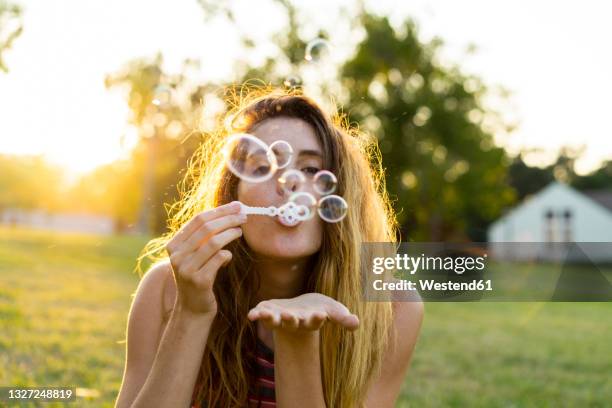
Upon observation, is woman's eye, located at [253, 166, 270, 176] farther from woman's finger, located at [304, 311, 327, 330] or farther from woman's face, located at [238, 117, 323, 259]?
woman's finger, located at [304, 311, 327, 330]

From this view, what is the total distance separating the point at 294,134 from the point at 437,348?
3.87 meters

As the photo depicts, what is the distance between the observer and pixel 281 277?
2133 mm

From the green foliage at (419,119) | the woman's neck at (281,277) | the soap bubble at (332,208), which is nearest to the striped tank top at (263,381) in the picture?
the woman's neck at (281,277)

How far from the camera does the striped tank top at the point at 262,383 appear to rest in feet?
6.82

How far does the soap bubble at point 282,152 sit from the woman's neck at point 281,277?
0.30 m

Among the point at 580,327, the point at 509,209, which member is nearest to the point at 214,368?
the point at 580,327

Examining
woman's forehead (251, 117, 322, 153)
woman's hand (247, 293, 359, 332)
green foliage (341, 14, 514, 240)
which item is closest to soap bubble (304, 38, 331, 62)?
woman's forehead (251, 117, 322, 153)

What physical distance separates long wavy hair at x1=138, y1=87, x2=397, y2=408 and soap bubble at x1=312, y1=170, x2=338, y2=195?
2cm

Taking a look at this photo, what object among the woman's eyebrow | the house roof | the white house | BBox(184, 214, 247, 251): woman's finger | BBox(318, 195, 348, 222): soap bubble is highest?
the house roof

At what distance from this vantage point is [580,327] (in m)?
7.93

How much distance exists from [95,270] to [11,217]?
38.4 m

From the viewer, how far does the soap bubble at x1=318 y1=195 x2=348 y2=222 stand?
2.12m

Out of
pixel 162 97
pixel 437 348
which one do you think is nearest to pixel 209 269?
pixel 162 97

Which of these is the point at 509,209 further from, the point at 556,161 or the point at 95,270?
the point at 95,270
